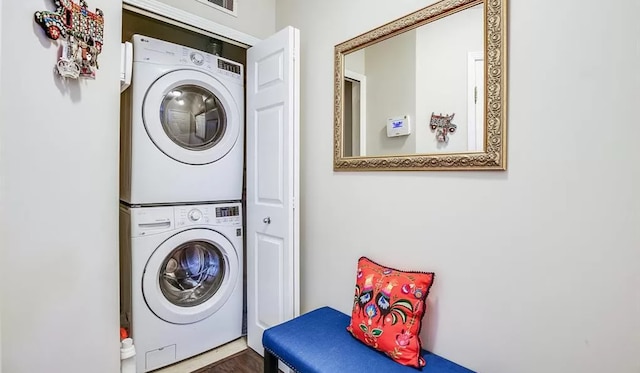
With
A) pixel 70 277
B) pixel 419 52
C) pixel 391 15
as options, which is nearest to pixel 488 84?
pixel 419 52

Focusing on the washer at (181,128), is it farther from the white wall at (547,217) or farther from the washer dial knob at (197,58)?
the white wall at (547,217)

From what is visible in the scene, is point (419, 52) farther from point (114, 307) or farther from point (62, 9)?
point (114, 307)

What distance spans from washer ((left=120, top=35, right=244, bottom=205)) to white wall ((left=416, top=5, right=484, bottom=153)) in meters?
1.27

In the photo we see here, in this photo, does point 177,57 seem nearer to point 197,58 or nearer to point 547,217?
point 197,58

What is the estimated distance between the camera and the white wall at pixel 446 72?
1269 mm

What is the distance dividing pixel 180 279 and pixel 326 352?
1.23m

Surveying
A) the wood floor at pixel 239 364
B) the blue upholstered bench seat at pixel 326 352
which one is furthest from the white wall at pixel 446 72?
the wood floor at pixel 239 364

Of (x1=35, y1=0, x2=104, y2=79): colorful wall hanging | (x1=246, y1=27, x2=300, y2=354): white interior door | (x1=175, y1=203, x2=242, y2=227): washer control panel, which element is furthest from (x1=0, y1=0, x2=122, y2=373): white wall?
(x1=246, y1=27, x2=300, y2=354): white interior door

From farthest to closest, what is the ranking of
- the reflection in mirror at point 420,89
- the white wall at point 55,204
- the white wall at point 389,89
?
the white wall at point 389,89, the reflection in mirror at point 420,89, the white wall at point 55,204

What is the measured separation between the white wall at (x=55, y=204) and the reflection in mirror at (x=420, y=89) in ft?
3.89

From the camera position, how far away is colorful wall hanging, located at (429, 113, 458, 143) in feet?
4.35

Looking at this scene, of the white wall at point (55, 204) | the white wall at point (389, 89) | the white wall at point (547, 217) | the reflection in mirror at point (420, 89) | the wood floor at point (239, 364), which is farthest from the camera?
the wood floor at point (239, 364)

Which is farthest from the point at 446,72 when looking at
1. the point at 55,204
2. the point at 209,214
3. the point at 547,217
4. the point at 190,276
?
the point at 190,276

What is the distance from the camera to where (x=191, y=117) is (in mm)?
2037
